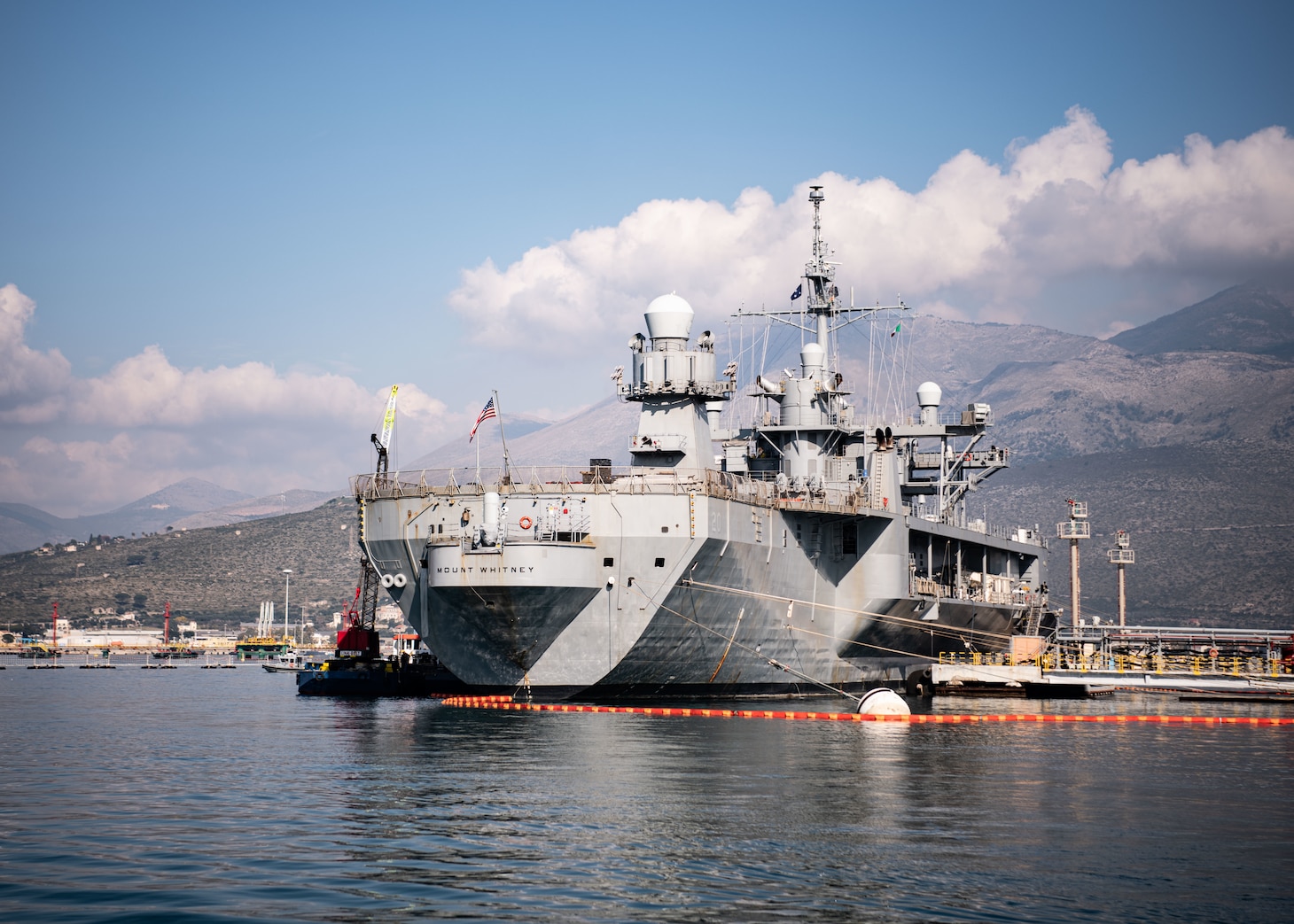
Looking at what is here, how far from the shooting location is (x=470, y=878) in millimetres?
16141

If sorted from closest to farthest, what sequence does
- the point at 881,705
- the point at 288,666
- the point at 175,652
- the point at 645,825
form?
1. the point at 645,825
2. the point at 881,705
3. the point at 288,666
4. the point at 175,652

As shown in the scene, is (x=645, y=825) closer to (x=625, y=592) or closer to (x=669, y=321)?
(x=625, y=592)

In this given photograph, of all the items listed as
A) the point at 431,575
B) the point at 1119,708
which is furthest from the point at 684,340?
the point at 1119,708

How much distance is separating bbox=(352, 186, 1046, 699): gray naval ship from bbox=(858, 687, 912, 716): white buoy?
4.77 m

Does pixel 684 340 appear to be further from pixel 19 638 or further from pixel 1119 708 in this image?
pixel 19 638

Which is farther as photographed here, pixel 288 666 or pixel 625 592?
pixel 288 666

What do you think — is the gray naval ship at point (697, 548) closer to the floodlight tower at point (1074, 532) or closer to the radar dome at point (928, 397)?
the radar dome at point (928, 397)

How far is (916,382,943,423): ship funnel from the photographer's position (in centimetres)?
5797

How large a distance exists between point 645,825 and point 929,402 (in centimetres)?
4127

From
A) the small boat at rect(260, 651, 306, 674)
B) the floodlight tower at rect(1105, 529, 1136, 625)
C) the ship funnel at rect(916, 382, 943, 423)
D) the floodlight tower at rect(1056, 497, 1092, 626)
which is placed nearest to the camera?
the ship funnel at rect(916, 382, 943, 423)

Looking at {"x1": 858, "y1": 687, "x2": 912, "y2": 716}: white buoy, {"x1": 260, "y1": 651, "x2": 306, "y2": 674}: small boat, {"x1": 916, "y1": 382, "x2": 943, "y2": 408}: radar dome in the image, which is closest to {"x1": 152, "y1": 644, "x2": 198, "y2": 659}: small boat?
{"x1": 260, "y1": 651, "x2": 306, "y2": 674}: small boat

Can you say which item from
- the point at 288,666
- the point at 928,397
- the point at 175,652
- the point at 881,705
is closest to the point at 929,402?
the point at 928,397

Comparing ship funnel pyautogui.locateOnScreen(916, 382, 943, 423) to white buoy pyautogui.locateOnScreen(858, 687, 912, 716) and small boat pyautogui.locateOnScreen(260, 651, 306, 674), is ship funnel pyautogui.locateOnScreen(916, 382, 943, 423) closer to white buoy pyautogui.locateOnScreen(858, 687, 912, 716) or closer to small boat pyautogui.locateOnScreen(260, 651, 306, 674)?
white buoy pyautogui.locateOnScreen(858, 687, 912, 716)

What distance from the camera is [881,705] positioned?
39.0 m
